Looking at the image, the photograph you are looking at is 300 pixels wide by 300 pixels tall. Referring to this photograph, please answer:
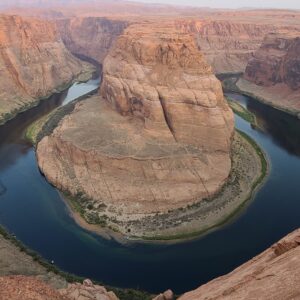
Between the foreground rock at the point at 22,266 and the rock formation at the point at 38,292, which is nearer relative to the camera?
the rock formation at the point at 38,292

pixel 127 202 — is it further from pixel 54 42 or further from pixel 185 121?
pixel 54 42

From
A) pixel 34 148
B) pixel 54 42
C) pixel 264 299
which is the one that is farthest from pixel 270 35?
pixel 264 299

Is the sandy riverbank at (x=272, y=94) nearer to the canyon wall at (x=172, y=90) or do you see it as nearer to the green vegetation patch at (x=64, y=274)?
the canyon wall at (x=172, y=90)

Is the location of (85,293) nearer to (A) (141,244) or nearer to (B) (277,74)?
(A) (141,244)

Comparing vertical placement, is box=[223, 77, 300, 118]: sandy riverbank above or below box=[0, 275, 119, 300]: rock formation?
below

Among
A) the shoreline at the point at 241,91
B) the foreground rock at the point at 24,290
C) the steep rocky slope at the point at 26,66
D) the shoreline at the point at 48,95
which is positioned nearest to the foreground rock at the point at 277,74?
the shoreline at the point at 241,91

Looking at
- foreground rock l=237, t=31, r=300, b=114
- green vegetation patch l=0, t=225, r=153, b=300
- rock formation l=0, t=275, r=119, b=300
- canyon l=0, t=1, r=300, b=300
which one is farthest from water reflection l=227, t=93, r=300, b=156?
rock formation l=0, t=275, r=119, b=300

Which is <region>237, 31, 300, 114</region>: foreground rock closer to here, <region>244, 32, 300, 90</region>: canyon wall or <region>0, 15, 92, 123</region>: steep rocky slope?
<region>244, 32, 300, 90</region>: canyon wall
